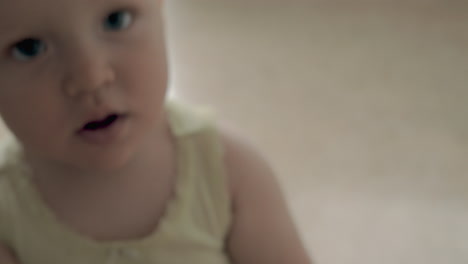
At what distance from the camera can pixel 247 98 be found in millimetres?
1008

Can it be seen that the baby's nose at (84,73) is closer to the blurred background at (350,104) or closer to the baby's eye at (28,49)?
the baby's eye at (28,49)

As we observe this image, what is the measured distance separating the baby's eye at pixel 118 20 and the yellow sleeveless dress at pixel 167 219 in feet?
0.41

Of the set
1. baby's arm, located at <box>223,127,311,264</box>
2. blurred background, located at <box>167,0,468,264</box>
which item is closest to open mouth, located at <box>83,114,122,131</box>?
baby's arm, located at <box>223,127,311,264</box>

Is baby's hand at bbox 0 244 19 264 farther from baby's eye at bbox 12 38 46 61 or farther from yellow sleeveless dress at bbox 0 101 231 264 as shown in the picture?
baby's eye at bbox 12 38 46 61

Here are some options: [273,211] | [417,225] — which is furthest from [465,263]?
[273,211]

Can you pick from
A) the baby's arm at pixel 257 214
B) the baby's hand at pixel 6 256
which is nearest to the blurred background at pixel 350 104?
the baby's arm at pixel 257 214

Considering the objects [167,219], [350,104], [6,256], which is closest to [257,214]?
[167,219]

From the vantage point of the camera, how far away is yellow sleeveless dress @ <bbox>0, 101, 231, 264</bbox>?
458 millimetres

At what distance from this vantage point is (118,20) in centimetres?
37

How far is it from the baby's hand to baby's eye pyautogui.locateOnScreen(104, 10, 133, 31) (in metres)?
0.21

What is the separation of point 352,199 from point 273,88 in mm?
267

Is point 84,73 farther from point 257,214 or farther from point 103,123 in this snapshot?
point 257,214

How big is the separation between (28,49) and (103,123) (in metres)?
0.06

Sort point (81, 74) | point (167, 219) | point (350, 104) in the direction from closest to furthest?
point (81, 74)
point (167, 219)
point (350, 104)
